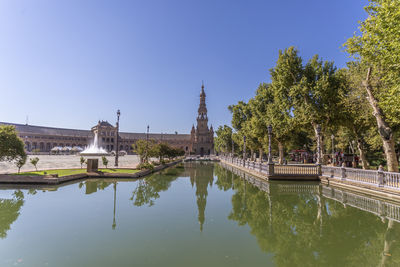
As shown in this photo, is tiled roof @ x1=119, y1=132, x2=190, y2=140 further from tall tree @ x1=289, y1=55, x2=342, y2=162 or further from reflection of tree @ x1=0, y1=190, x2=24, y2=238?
reflection of tree @ x1=0, y1=190, x2=24, y2=238

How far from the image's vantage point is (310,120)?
80.5ft

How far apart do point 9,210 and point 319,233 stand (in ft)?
40.2

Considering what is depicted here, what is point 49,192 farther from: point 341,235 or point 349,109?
point 349,109

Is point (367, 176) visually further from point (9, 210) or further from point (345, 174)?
point (9, 210)

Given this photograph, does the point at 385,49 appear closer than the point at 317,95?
Yes

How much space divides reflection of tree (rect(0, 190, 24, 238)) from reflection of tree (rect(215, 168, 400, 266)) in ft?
26.1

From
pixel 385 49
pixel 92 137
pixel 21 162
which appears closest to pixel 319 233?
pixel 385 49

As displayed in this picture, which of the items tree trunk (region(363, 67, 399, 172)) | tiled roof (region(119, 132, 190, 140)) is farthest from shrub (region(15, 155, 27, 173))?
tiled roof (region(119, 132, 190, 140))

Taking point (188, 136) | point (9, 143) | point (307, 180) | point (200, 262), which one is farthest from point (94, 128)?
point (200, 262)

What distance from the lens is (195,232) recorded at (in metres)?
7.51

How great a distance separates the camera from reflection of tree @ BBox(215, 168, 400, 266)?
225 inches

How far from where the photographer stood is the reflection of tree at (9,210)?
7.71m

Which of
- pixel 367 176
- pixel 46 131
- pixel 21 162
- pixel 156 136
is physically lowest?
pixel 367 176

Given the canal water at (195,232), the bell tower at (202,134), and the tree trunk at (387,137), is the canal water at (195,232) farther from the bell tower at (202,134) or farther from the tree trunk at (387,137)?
the bell tower at (202,134)
